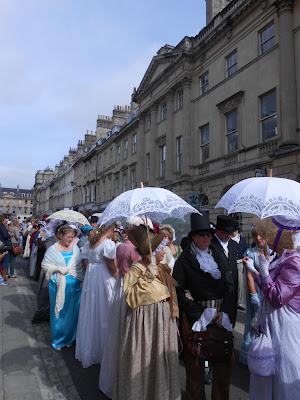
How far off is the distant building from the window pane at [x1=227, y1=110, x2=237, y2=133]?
125 metres

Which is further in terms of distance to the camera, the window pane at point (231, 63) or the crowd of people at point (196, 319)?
the window pane at point (231, 63)

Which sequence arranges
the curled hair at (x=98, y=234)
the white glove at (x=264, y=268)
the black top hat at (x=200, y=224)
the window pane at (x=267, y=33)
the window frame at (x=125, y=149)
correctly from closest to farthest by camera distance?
the white glove at (x=264, y=268)
the black top hat at (x=200, y=224)
the curled hair at (x=98, y=234)
the window pane at (x=267, y=33)
the window frame at (x=125, y=149)

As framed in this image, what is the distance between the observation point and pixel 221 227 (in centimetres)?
488

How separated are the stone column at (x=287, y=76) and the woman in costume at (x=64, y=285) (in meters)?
11.0

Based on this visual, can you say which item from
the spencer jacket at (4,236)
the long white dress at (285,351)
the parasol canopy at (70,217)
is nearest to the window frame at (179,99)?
the spencer jacket at (4,236)

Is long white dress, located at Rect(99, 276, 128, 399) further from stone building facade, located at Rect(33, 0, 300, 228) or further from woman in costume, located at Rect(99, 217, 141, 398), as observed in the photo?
stone building facade, located at Rect(33, 0, 300, 228)

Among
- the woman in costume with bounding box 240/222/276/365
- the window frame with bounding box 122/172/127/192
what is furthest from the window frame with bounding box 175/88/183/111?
the woman in costume with bounding box 240/222/276/365

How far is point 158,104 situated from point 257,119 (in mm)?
11629

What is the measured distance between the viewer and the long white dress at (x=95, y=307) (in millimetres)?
5047

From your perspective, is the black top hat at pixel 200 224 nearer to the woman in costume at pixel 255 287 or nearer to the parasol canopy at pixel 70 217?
the woman in costume at pixel 255 287

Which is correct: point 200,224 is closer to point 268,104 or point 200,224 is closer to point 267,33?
point 268,104

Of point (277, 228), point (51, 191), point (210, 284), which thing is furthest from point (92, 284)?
point (51, 191)

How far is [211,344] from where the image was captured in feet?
10.7

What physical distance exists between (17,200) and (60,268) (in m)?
145
